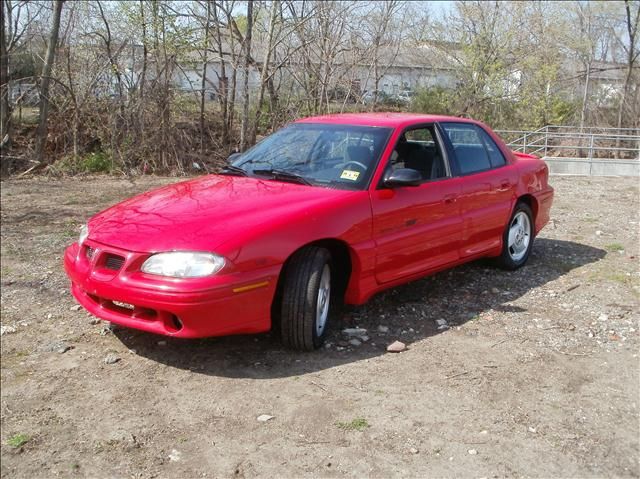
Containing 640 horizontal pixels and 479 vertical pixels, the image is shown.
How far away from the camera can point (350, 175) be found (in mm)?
4551

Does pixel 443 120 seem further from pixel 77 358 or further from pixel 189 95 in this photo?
pixel 189 95

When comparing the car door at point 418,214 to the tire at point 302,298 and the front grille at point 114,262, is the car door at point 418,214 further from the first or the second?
the front grille at point 114,262

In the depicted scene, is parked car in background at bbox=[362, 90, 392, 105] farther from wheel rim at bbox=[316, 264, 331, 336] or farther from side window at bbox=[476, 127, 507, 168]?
wheel rim at bbox=[316, 264, 331, 336]

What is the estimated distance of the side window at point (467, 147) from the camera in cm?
545

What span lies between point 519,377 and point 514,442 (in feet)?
2.60

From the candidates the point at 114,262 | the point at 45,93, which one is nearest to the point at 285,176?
the point at 114,262

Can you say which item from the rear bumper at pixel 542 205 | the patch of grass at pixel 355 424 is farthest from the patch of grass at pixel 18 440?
the rear bumper at pixel 542 205

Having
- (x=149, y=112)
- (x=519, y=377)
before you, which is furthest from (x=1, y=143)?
(x=519, y=377)

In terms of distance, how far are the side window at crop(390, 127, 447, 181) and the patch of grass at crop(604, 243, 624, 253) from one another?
3133 mm

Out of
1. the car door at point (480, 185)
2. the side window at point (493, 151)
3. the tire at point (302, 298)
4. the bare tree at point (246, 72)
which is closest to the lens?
the tire at point (302, 298)

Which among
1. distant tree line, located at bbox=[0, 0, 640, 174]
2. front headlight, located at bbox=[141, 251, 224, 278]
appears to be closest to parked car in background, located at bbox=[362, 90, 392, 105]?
distant tree line, located at bbox=[0, 0, 640, 174]

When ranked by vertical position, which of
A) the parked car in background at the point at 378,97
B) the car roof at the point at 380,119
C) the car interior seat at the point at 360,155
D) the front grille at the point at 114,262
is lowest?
the front grille at the point at 114,262

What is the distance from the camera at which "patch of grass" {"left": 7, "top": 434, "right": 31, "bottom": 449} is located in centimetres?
291

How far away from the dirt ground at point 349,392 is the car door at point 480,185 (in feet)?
1.60
